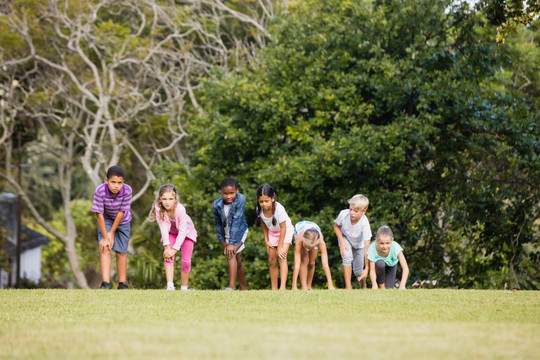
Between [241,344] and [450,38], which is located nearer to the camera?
[241,344]

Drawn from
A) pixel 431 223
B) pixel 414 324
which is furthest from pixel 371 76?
pixel 414 324

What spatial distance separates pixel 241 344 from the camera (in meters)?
6.39

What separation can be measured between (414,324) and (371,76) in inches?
405

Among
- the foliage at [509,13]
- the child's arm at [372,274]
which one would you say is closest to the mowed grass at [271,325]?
the child's arm at [372,274]

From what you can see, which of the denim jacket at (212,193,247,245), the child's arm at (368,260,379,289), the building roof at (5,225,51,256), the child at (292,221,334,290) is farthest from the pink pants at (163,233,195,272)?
the building roof at (5,225,51,256)

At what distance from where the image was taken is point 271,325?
296 inches

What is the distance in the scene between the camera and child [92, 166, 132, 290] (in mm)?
→ 12062

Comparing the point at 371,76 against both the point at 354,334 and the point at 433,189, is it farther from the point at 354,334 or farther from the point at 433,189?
the point at 354,334

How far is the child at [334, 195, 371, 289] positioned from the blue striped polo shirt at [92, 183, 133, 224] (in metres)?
3.20

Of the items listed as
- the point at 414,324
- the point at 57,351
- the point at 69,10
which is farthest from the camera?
the point at 69,10

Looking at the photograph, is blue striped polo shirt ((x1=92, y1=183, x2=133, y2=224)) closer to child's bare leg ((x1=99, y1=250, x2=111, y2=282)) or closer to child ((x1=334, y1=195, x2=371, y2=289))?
child's bare leg ((x1=99, y1=250, x2=111, y2=282))

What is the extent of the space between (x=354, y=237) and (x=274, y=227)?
1.28m

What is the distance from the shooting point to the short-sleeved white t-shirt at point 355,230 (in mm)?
12492

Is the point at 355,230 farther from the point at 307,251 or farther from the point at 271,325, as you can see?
the point at 271,325
